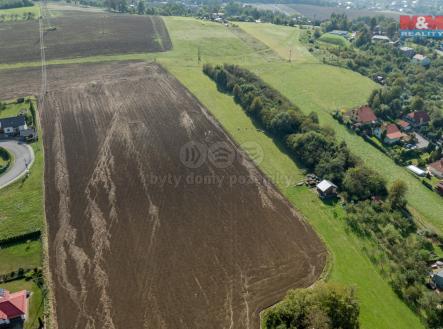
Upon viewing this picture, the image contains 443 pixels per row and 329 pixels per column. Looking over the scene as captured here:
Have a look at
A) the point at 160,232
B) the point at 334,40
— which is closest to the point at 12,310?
the point at 160,232

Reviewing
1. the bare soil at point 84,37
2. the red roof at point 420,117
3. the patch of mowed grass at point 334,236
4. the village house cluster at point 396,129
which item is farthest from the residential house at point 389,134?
the bare soil at point 84,37

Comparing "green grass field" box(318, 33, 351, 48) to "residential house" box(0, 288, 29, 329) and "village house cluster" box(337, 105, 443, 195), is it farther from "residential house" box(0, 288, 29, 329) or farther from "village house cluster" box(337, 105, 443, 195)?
"residential house" box(0, 288, 29, 329)

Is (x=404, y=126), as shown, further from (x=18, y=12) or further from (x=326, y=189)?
(x=18, y=12)

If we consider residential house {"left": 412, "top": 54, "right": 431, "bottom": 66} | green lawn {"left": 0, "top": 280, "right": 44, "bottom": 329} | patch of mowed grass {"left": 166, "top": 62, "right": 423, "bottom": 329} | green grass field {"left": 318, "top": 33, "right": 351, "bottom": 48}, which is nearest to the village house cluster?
patch of mowed grass {"left": 166, "top": 62, "right": 423, "bottom": 329}

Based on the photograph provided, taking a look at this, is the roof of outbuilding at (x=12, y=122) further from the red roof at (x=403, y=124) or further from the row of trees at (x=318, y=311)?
the red roof at (x=403, y=124)

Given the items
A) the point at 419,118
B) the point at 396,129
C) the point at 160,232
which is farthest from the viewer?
the point at 419,118

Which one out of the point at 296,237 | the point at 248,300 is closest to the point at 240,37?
the point at 296,237
